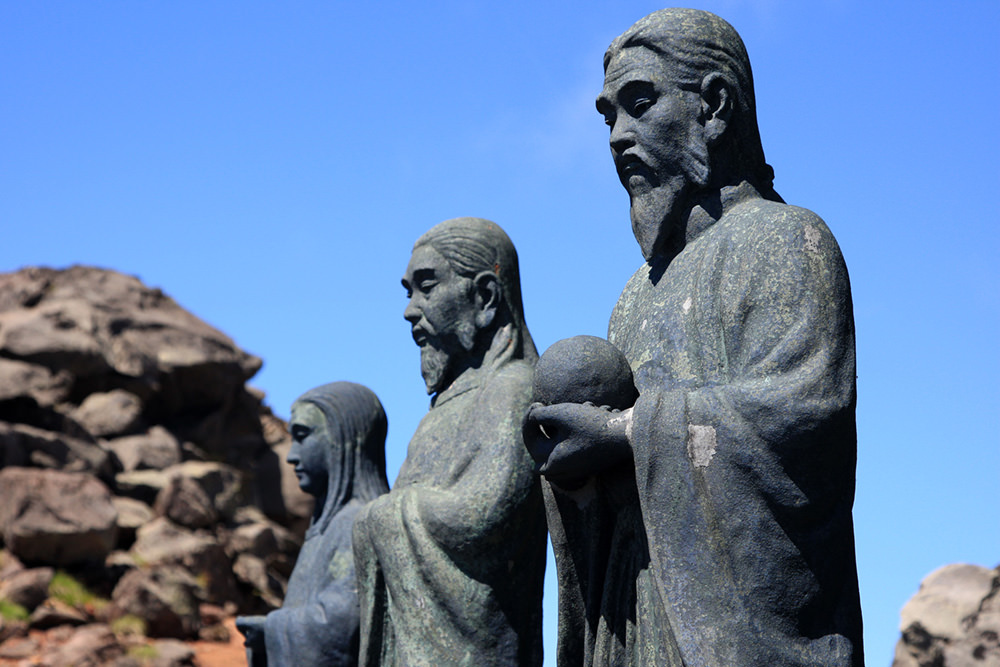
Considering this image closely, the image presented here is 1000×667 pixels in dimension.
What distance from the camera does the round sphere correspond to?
12.8 feet

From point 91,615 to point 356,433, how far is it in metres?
9.94

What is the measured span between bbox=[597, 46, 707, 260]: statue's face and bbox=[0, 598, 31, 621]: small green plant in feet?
42.7

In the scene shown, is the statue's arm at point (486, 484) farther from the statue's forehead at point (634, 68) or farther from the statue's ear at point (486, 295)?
the statue's forehead at point (634, 68)

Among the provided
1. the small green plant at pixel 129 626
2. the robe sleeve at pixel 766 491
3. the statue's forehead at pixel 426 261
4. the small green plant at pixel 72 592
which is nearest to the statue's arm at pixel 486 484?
the statue's forehead at pixel 426 261

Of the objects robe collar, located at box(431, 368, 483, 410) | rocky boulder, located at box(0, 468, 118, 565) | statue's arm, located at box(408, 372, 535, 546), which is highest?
rocky boulder, located at box(0, 468, 118, 565)

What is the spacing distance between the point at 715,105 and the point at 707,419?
1.17 metres

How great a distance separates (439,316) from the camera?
611 cm

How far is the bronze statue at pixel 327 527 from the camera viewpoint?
22.5ft

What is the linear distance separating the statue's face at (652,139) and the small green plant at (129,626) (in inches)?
517

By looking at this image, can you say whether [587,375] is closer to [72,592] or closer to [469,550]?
[469,550]

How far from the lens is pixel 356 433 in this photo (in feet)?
25.1

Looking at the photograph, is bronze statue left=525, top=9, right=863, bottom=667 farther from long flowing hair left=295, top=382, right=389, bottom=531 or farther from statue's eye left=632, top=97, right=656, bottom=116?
long flowing hair left=295, top=382, right=389, bottom=531

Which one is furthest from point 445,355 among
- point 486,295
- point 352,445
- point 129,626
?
point 129,626

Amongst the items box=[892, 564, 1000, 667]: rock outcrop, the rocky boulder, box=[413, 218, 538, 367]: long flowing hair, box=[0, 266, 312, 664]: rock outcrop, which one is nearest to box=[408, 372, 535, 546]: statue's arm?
box=[413, 218, 538, 367]: long flowing hair
